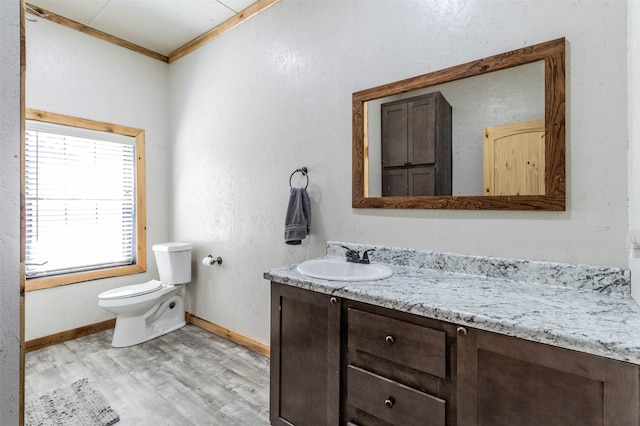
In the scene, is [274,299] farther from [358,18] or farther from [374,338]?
[358,18]

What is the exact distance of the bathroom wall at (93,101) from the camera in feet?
8.43

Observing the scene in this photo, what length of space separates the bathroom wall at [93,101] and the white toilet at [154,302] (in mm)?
A: 413

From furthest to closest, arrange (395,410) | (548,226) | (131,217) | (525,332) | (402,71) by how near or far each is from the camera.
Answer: (131,217) < (402,71) < (548,226) < (395,410) < (525,332)

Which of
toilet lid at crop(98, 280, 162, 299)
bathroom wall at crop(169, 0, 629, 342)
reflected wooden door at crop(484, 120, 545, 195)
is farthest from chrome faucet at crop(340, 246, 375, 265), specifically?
toilet lid at crop(98, 280, 162, 299)

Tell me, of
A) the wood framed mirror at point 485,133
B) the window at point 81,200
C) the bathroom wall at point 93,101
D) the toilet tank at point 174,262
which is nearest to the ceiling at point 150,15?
the bathroom wall at point 93,101

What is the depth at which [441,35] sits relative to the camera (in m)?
1.60

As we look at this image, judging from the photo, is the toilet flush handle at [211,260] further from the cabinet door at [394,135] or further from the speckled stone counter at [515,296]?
the cabinet door at [394,135]

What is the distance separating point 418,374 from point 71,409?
197 centimetres

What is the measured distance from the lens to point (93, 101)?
287 centimetres

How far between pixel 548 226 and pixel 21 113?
6.02 ft

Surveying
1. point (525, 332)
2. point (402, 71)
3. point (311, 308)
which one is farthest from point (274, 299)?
point (402, 71)

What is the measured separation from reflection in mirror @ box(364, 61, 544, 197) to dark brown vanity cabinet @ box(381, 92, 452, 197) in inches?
1.6

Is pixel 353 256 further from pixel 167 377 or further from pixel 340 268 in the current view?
pixel 167 377

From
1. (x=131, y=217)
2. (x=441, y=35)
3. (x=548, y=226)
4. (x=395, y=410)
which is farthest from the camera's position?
(x=131, y=217)
